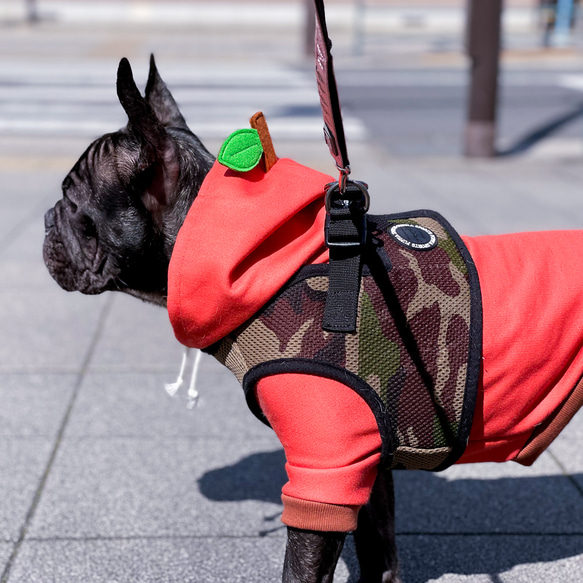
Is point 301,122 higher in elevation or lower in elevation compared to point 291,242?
lower

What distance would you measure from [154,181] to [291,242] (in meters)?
0.44

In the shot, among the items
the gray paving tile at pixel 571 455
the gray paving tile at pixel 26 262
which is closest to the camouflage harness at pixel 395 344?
the gray paving tile at pixel 571 455

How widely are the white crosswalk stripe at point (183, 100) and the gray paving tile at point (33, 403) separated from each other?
261 inches

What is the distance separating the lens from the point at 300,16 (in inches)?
1304

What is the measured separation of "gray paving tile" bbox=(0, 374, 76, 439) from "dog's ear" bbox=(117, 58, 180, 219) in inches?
74.4

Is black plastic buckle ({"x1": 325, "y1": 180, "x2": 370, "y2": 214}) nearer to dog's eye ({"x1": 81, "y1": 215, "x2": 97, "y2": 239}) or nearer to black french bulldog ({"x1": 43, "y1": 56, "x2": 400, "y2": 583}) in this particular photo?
black french bulldog ({"x1": 43, "y1": 56, "x2": 400, "y2": 583})

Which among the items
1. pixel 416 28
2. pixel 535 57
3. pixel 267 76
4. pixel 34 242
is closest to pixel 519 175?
pixel 34 242

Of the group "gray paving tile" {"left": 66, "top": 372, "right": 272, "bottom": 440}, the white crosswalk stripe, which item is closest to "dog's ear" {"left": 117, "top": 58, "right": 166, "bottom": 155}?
"gray paving tile" {"left": 66, "top": 372, "right": 272, "bottom": 440}

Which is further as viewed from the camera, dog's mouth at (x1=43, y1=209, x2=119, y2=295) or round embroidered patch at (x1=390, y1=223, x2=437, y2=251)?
dog's mouth at (x1=43, y1=209, x2=119, y2=295)

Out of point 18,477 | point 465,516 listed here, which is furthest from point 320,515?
point 18,477

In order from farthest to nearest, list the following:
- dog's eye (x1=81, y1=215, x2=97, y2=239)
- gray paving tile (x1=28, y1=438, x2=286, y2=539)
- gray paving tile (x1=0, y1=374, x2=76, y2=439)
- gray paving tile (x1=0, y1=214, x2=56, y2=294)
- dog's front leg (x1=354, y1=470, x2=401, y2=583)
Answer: gray paving tile (x1=0, y1=214, x2=56, y2=294), gray paving tile (x1=0, y1=374, x2=76, y2=439), gray paving tile (x1=28, y1=438, x2=286, y2=539), dog's front leg (x1=354, y1=470, x2=401, y2=583), dog's eye (x1=81, y1=215, x2=97, y2=239)

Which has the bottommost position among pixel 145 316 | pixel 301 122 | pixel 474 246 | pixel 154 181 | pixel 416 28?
pixel 416 28

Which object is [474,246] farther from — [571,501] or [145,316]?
[145,316]

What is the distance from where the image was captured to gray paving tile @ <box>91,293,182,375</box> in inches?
181
